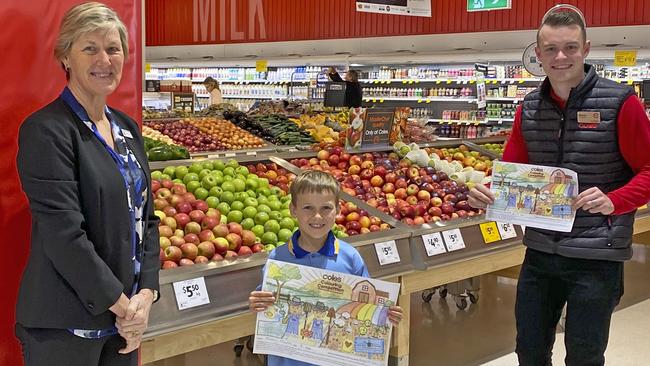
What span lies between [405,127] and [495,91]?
663 cm

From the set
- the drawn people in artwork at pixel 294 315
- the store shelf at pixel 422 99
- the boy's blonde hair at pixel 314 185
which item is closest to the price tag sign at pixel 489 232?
the boy's blonde hair at pixel 314 185

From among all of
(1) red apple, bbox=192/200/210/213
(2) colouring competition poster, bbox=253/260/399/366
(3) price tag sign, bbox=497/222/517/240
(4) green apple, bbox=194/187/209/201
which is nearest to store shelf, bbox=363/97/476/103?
(3) price tag sign, bbox=497/222/517/240

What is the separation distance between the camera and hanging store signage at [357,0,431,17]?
334 inches

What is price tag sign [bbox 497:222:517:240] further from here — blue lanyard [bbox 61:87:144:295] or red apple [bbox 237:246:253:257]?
blue lanyard [bbox 61:87:144:295]

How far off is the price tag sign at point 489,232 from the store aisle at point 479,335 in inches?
28.2

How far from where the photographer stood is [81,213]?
1763 mm

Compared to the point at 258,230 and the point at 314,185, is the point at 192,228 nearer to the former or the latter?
the point at 258,230

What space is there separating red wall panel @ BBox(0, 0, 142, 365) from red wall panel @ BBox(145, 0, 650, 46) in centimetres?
811

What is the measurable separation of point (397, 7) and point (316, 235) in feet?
22.9

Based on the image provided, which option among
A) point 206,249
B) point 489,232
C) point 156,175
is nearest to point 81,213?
point 206,249

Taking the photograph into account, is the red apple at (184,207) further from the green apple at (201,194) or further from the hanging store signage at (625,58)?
the hanging store signage at (625,58)

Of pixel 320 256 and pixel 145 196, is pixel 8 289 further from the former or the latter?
pixel 320 256

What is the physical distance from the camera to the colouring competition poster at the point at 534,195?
2.59 metres

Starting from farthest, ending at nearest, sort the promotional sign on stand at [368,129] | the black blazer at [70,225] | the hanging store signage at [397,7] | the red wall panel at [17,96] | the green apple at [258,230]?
1. the hanging store signage at [397,7]
2. the promotional sign on stand at [368,129]
3. the green apple at [258,230]
4. the red wall panel at [17,96]
5. the black blazer at [70,225]
